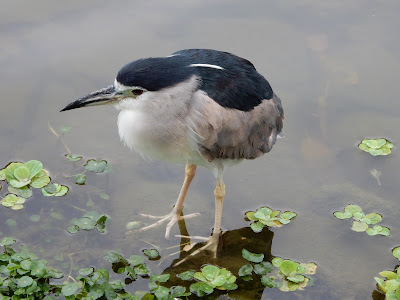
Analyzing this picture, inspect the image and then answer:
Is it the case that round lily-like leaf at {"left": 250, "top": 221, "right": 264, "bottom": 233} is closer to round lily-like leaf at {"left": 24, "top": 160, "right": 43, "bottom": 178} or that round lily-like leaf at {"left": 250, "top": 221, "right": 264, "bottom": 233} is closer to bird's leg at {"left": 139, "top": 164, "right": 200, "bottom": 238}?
bird's leg at {"left": 139, "top": 164, "right": 200, "bottom": 238}

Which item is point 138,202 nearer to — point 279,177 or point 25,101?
point 279,177

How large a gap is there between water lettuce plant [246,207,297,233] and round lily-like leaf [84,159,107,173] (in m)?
1.24

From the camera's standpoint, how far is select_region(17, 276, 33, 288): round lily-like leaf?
3.75 meters

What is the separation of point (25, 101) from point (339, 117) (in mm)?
2873

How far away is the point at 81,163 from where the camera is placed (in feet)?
17.5

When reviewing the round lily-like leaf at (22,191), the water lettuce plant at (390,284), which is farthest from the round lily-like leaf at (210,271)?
the round lily-like leaf at (22,191)

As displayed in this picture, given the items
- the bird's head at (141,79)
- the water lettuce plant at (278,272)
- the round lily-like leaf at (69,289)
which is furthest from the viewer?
the water lettuce plant at (278,272)

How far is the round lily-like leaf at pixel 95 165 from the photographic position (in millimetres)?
5211

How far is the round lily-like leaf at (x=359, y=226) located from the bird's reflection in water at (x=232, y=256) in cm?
61

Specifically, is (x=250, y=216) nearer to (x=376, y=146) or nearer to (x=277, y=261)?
(x=277, y=261)

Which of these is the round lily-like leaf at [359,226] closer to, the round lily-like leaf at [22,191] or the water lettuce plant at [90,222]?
the water lettuce plant at [90,222]

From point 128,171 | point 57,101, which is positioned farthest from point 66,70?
point 128,171

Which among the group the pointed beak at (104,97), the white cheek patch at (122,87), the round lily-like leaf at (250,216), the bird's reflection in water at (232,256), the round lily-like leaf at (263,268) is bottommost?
the bird's reflection in water at (232,256)

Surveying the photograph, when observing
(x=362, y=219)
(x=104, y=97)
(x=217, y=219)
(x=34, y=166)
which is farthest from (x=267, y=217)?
(x=34, y=166)
